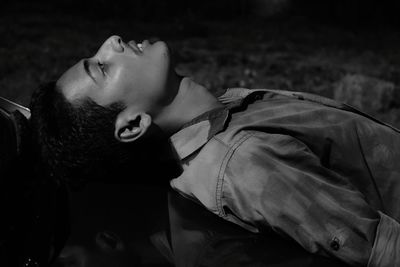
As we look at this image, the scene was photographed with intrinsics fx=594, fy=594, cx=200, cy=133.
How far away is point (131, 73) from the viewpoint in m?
2.08

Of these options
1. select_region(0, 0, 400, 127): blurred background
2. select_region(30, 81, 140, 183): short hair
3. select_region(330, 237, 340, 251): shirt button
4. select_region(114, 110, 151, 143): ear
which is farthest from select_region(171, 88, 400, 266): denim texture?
select_region(0, 0, 400, 127): blurred background

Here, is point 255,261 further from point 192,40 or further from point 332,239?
point 192,40

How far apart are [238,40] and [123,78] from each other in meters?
4.92

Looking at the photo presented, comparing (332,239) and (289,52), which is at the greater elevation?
(332,239)

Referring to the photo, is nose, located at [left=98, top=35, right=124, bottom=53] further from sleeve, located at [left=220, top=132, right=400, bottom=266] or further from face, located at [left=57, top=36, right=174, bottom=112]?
sleeve, located at [left=220, top=132, right=400, bottom=266]

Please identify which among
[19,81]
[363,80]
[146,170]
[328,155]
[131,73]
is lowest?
[19,81]

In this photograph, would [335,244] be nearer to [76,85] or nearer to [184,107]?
[184,107]

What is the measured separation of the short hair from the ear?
21 millimetres

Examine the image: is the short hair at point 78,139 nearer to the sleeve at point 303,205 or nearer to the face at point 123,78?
the face at point 123,78

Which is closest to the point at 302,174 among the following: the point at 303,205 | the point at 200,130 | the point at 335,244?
the point at 303,205

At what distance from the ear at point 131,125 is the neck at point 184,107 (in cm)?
6

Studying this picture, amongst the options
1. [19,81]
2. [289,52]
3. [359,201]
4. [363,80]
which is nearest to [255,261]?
[359,201]

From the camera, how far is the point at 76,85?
211 centimetres

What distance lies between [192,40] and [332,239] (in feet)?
17.5
